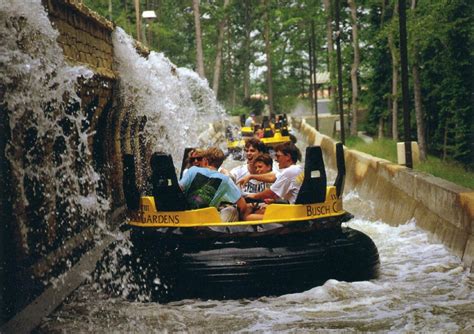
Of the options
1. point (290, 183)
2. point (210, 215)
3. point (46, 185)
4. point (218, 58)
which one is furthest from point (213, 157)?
point (218, 58)

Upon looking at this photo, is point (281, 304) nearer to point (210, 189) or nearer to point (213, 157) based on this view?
point (210, 189)

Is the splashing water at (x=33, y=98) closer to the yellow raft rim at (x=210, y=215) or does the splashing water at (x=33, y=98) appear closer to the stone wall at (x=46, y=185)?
the stone wall at (x=46, y=185)

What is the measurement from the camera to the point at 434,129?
34344 mm

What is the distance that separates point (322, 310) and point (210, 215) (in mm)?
1598

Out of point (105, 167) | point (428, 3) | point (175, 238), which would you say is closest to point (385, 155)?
point (428, 3)

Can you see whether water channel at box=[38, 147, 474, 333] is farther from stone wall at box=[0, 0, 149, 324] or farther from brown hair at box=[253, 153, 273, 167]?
brown hair at box=[253, 153, 273, 167]

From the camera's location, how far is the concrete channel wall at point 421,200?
9.74 meters

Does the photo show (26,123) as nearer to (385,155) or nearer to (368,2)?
(385,155)

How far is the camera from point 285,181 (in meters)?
9.54

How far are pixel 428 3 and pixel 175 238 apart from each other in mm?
15773

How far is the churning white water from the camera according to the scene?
24.4 feet

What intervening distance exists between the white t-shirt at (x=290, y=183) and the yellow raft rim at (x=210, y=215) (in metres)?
0.38

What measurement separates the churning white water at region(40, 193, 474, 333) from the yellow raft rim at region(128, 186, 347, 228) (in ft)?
2.46

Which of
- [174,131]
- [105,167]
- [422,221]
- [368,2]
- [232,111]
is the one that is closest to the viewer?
[422,221]
